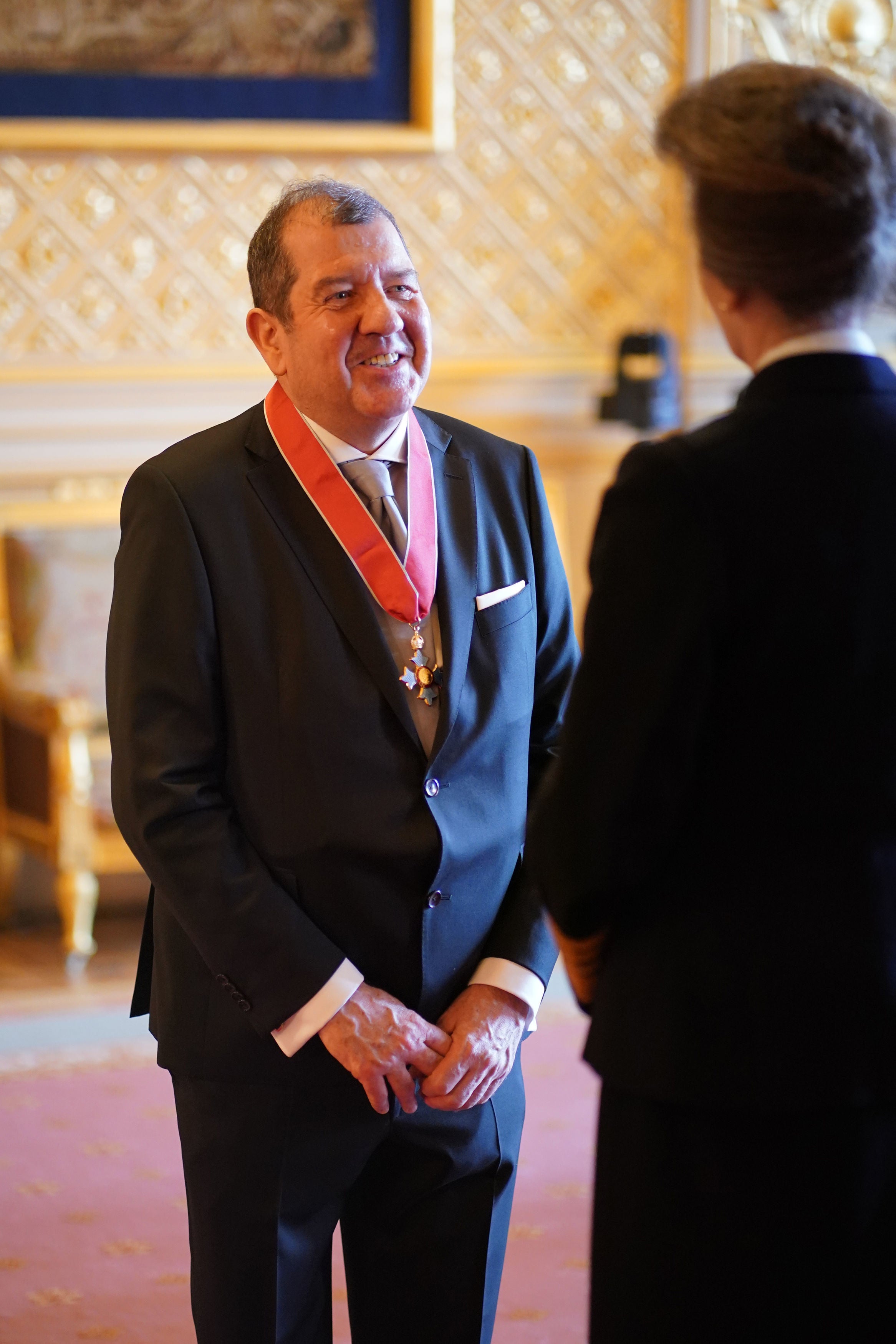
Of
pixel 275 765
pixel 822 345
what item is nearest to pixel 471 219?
pixel 275 765

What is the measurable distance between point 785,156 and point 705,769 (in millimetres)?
468

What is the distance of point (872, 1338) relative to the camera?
119 cm

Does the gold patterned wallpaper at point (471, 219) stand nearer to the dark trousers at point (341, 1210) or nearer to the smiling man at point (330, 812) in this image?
the smiling man at point (330, 812)

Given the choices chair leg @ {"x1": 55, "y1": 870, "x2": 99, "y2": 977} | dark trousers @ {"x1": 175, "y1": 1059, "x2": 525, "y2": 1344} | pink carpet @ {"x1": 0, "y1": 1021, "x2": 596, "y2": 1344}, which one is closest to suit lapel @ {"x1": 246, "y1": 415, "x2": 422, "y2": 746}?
dark trousers @ {"x1": 175, "y1": 1059, "x2": 525, "y2": 1344}

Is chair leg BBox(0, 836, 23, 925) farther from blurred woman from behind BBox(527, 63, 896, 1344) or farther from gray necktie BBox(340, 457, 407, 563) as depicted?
blurred woman from behind BBox(527, 63, 896, 1344)

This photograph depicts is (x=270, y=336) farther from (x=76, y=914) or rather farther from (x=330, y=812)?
(x=76, y=914)

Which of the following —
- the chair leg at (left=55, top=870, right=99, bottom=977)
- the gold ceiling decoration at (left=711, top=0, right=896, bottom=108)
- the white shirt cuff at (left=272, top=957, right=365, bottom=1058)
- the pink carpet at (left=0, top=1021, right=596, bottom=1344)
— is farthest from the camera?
the gold ceiling decoration at (left=711, top=0, right=896, bottom=108)

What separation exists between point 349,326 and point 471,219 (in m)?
3.87

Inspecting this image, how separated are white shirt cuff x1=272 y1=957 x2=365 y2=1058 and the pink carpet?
4.06 feet

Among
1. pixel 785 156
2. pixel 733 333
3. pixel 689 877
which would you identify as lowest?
pixel 689 877

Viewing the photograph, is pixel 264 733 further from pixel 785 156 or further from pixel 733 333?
pixel 785 156

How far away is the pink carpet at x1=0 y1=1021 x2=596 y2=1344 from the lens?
2629 mm

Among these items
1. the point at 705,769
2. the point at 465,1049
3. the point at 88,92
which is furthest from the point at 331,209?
the point at 88,92

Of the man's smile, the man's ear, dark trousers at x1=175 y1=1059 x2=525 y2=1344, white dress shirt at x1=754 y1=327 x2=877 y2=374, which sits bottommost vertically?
dark trousers at x1=175 y1=1059 x2=525 y2=1344
